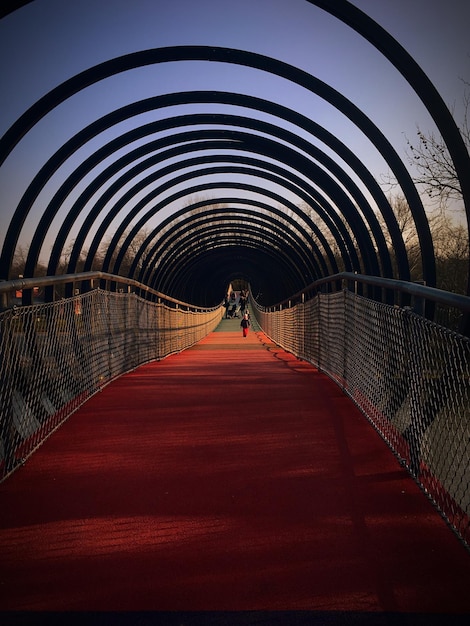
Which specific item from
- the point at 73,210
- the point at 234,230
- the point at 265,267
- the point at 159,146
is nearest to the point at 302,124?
the point at 159,146

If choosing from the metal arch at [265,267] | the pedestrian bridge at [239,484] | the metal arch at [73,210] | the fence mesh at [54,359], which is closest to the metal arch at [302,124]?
the metal arch at [73,210]

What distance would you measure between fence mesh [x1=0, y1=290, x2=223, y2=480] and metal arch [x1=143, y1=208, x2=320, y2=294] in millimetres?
12553

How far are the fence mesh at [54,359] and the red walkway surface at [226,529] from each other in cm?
22

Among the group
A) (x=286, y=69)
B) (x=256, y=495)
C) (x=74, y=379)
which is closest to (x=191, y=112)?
(x=286, y=69)

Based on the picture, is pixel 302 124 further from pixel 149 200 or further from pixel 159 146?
pixel 149 200

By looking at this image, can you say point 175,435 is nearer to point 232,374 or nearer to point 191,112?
point 232,374

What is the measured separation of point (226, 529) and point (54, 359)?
Result: 3045mm

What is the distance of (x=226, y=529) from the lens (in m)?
2.96

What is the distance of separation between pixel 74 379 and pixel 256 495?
9.77 ft

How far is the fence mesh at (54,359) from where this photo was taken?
387 cm

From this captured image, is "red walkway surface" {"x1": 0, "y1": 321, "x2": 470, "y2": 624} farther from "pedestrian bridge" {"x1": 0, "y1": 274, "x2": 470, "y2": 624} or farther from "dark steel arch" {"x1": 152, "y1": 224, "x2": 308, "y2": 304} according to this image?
"dark steel arch" {"x1": 152, "y1": 224, "x2": 308, "y2": 304}

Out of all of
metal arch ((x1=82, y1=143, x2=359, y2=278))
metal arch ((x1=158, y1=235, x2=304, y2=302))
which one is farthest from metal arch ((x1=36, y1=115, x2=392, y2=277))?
metal arch ((x1=158, y1=235, x2=304, y2=302))

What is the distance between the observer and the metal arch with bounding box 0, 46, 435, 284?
23.5 feet

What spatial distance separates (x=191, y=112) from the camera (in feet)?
36.3
